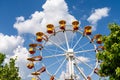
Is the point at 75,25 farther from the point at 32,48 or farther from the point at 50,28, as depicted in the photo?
the point at 32,48

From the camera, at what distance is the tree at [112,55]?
29031 mm

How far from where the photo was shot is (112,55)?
29172 millimetres

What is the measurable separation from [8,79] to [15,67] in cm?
359

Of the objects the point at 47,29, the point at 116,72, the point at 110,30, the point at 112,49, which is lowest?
the point at 116,72

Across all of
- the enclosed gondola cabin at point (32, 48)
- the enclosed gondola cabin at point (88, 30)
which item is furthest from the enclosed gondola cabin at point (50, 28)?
the enclosed gondola cabin at point (88, 30)

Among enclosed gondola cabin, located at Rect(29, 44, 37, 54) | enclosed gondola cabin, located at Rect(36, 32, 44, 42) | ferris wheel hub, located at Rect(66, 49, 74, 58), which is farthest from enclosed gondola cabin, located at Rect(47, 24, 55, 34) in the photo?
ferris wheel hub, located at Rect(66, 49, 74, 58)

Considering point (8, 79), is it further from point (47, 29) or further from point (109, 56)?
point (109, 56)

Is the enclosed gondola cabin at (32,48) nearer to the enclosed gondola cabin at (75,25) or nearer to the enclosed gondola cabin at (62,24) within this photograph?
the enclosed gondola cabin at (62,24)

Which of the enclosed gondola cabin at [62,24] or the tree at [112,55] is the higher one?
the enclosed gondola cabin at [62,24]

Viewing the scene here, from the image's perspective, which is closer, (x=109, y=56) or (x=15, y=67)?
(x=109, y=56)

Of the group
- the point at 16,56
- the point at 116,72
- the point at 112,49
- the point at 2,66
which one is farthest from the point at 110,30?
the point at 16,56

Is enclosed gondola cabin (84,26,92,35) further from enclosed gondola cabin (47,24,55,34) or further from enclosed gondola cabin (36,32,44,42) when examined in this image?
enclosed gondola cabin (36,32,44,42)

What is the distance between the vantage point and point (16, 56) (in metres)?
56.5

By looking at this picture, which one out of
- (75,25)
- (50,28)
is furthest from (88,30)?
(50,28)
